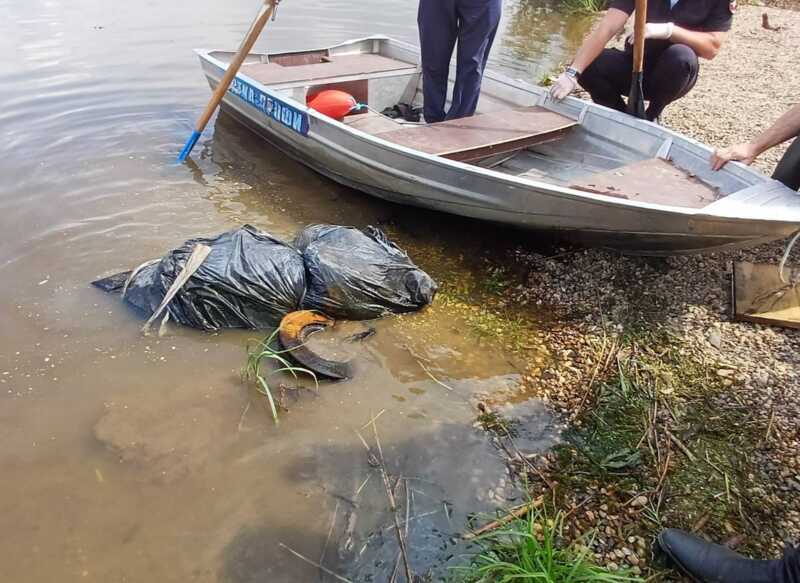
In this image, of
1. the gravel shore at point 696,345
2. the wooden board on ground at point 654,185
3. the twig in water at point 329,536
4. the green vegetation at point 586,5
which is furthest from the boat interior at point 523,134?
the green vegetation at point 586,5

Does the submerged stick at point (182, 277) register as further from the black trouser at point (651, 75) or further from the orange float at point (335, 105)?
the black trouser at point (651, 75)

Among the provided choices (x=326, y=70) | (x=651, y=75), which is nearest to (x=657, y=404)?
(x=651, y=75)

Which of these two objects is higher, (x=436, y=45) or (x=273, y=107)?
(x=436, y=45)

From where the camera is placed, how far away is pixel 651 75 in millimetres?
4742

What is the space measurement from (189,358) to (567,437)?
6.81 feet

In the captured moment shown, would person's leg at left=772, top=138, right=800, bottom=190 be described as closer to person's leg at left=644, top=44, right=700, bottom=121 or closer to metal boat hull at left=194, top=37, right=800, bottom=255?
metal boat hull at left=194, top=37, right=800, bottom=255

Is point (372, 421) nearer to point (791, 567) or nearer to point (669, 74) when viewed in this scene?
point (791, 567)

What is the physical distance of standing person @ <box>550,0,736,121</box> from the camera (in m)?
4.49

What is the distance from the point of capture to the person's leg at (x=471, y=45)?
15.0 feet

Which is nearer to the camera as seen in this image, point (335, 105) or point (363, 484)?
point (363, 484)

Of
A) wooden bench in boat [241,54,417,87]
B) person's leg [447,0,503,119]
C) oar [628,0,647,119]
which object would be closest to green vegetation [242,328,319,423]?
person's leg [447,0,503,119]

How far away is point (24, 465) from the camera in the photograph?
272 centimetres

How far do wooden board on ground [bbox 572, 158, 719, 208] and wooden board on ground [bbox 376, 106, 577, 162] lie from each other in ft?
2.58

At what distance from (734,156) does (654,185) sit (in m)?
0.56
